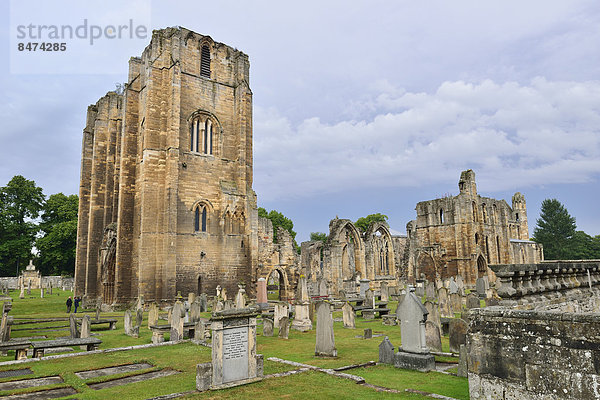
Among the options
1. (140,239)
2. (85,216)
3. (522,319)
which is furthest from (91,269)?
(522,319)

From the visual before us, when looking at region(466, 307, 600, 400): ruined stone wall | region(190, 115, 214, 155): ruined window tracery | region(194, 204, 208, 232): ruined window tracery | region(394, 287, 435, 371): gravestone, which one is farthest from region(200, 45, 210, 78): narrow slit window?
region(466, 307, 600, 400): ruined stone wall

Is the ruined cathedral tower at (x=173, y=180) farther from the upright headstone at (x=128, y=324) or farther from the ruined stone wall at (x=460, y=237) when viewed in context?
the ruined stone wall at (x=460, y=237)

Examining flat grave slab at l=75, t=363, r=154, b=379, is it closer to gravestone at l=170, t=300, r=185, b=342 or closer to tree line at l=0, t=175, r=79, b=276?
gravestone at l=170, t=300, r=185, b=342

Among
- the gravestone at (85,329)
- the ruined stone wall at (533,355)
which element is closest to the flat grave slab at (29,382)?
the gravestone at (85,329)

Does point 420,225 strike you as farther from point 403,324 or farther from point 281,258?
A: point 403,324

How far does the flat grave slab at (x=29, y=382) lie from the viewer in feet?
24.4

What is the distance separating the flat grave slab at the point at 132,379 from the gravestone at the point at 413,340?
4940 mm

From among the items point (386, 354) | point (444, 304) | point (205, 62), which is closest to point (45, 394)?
point (386, 354)

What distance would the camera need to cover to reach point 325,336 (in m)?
9.71

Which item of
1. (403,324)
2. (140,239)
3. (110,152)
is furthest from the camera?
(110,152)

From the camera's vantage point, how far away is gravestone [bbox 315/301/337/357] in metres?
9.63

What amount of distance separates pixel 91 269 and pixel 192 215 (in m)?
9.61

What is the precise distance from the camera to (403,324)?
848 cm

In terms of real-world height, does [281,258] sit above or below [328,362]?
above
